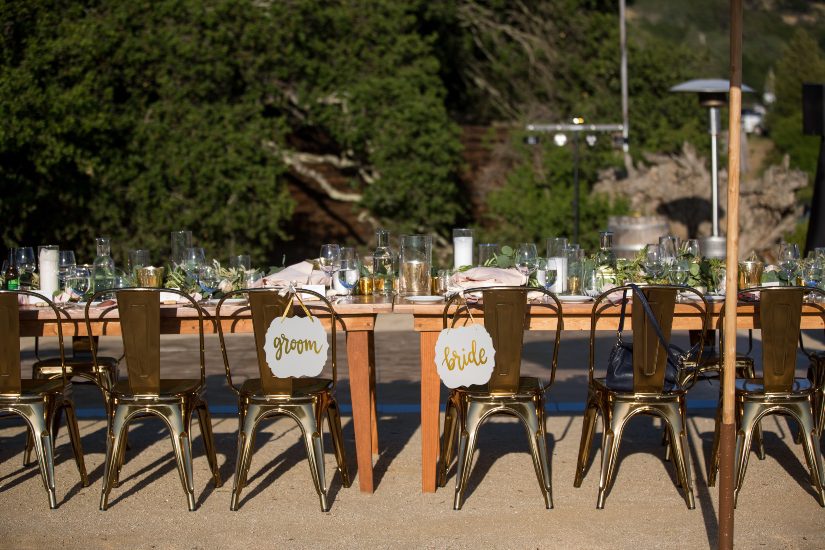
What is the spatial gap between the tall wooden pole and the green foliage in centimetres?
1202

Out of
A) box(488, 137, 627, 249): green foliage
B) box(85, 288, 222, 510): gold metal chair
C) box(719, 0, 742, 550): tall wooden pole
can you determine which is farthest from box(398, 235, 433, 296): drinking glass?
box(488, 137, 627, 249): green foliage

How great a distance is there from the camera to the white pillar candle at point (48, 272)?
5488 mm

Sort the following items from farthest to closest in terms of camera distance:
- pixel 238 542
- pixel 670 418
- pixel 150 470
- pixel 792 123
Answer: pixel 792 123 < pixel 150 470 < pixel 670 418 < pixel 238 542

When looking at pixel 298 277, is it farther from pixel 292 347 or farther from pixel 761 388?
pixel 761 388

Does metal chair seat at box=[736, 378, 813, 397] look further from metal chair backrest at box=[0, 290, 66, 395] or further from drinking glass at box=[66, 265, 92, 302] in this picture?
drinking glass at box=[66, 265, 92, 302]

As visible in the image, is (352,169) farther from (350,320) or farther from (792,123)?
(792,123)

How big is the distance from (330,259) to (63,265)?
4.63 feet

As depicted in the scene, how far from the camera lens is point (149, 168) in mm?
13773

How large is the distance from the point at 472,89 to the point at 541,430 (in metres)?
14.7

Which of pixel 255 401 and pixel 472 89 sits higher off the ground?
pixel 472 89

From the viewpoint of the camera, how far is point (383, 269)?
18.1 ft

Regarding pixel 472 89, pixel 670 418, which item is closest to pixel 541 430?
pixel 670 418

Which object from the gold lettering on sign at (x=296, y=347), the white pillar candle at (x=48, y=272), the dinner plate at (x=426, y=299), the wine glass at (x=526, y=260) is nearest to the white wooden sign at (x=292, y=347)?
the gold lettering on sign at (x=296, y=347)

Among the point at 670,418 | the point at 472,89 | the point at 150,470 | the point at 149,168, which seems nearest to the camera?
the point at 670,418
